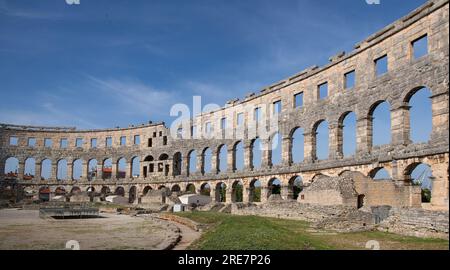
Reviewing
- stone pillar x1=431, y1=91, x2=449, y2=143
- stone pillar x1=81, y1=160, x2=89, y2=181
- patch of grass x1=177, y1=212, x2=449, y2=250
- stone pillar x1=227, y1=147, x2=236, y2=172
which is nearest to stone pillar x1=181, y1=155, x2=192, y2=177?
stone pillar x1=227, y1=147, x2=236, y2=172

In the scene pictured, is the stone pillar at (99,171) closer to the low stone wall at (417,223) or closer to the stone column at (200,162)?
the stone column at (200,162)

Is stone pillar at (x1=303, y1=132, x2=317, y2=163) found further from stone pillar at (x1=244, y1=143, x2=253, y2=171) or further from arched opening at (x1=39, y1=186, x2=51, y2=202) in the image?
arched opening at (x1=39, y1=186, x2=51, y2=202)

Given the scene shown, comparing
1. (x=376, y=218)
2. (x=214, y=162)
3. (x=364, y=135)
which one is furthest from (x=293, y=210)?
(x=214, y=162)

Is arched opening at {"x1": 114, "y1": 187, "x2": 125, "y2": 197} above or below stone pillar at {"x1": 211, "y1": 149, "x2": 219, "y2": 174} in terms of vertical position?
below

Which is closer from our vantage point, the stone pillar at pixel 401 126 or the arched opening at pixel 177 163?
the stone pillar at pixel 401 126

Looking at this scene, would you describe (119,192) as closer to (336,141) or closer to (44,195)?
(44,195)

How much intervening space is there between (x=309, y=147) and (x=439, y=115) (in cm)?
1123

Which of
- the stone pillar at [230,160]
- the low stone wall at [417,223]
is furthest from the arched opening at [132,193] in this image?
the low stone wall at [417,223]

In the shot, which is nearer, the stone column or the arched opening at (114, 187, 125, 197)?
the stone column

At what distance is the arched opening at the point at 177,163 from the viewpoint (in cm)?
4697

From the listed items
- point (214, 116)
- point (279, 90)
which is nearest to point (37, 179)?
point (214, 116)

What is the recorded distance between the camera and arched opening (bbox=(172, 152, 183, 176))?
154 feet

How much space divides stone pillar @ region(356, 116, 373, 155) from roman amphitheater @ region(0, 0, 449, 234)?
0.06 m

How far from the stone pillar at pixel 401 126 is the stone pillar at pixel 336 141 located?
5.10m
